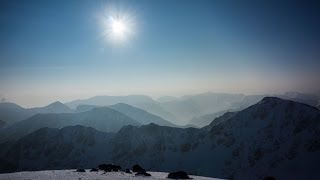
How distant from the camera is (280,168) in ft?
641

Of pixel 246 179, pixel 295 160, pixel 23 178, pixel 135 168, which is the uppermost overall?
pixel 23 178

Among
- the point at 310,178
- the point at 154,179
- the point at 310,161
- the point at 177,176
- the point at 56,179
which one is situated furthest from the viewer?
the point at 310,161

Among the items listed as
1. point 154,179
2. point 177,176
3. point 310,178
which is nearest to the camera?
point 154,179

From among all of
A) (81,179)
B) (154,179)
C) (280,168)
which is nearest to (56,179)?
(81,179)

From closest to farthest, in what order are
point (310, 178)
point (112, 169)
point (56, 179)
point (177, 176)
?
point (56, 179) → point (177, 176) → point (112, 169) → point (310, 178)

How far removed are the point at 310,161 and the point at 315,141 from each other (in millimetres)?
19052

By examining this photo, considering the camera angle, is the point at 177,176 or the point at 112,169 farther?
the point at 112,169

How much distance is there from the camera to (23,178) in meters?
39.5

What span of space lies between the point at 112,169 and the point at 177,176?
659 inches

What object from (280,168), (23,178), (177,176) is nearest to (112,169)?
(177,176)

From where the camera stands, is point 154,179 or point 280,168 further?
point 280,168

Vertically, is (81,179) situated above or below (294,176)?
above

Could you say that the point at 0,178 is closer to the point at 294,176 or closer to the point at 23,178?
the point at 23,178

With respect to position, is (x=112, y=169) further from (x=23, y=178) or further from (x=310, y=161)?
(x=310, y=161)
